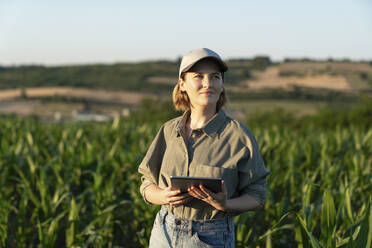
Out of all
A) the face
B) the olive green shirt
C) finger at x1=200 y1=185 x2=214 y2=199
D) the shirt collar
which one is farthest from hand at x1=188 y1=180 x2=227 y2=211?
the face

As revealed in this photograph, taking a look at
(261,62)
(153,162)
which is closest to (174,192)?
(153,162)

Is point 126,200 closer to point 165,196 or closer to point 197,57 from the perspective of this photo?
point 165,196

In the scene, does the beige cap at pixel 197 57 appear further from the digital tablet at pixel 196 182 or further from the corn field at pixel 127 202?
the corn field at pixel 127 202

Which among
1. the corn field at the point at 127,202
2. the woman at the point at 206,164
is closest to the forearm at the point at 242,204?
the woman at the point at 206,164

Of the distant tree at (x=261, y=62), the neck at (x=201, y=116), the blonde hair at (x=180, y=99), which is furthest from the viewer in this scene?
the distant tree at (x=261, y=62)

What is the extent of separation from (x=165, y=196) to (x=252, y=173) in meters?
0.35

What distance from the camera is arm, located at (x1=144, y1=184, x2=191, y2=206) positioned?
1.49m

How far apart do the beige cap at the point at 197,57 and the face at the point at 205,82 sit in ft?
0.10

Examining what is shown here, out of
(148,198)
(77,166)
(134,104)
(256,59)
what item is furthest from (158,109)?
(256,59)

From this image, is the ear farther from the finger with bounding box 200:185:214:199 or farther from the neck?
the finger with bounding box 200:185:214:199

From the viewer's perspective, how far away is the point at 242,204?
5.17 ft

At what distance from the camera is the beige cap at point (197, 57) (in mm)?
1592

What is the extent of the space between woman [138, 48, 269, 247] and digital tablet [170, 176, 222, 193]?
0.10 metres

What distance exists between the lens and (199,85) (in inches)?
64.7
